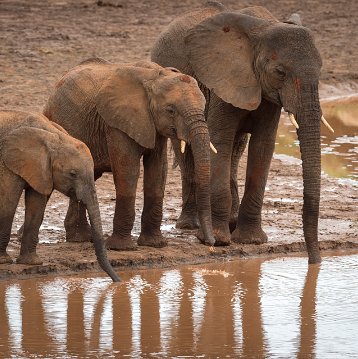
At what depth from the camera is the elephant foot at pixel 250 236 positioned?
11070 millimetres

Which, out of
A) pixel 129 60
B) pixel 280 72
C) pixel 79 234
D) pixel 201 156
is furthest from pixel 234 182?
pixel 129 60

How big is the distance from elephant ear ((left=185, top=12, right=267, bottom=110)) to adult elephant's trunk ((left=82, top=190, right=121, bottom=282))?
60.9 inches

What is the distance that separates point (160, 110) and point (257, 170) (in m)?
1.16

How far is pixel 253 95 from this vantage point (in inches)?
416

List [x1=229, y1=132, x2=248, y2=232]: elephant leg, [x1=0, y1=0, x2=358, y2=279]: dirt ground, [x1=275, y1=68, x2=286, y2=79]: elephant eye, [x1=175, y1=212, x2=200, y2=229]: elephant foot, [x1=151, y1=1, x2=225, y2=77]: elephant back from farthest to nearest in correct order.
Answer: [x1=151, y1=1, x2=225, y2=77]: elephant back → [x1=175, y1=212, x2=200, y2=229]: elephant foot → [x1=229, y1=132, x2=248, y2=232]: elephant leg → [x1=0, y1=0, x2=358, y2=279]: dirt ground → [x1=275, y1=68, x2=286, y2=79]: elephant eye

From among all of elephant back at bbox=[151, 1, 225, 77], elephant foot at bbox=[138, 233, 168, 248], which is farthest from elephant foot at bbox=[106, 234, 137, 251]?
elephant back at bbox=[151, 1, 225, 77]

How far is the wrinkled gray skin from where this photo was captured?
397 inches

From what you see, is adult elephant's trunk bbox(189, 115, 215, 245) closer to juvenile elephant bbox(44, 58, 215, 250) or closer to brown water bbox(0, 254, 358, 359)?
juvenile elephant bbox(44, 58, 215, 250)

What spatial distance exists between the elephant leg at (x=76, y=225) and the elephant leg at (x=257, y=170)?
117 cm

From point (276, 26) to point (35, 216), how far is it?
90.5 inches

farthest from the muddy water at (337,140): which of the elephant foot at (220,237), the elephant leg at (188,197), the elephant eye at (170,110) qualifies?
the elephant eye at (170,110)

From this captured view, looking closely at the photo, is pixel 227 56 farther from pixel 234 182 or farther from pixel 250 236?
pixel 250 236

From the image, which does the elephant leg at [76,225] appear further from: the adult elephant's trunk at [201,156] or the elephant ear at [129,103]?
the adult elephant's trunk at [201,156]

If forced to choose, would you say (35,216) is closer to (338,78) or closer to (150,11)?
(338,78)
